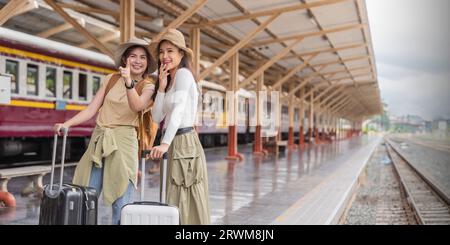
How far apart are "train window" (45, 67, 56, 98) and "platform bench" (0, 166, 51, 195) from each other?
378cm

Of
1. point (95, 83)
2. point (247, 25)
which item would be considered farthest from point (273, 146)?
point (95, 83)

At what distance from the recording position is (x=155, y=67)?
134 inches

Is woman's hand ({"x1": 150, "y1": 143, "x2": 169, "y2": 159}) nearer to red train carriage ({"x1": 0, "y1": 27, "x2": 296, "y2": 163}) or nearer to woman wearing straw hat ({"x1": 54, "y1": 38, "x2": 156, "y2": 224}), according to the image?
woman wearing straw hat ({"x1": 54, "y1": 38, "x2": 156, "y2": 224})

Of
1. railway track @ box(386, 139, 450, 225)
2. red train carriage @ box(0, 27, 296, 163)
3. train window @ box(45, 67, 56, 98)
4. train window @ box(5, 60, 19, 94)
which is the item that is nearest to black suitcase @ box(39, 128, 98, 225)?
railway track @ box(386, 139, 450, 225)

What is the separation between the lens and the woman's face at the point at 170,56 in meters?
3.14

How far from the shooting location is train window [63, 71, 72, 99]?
10875 mm

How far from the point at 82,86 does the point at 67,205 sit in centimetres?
890

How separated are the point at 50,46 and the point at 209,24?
11.8 ft

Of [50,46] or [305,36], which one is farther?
[305,36]

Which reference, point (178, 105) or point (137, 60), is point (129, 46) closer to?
point (137, 60)

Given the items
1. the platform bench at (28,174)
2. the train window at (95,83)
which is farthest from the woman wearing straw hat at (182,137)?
the train window at (95,83)
